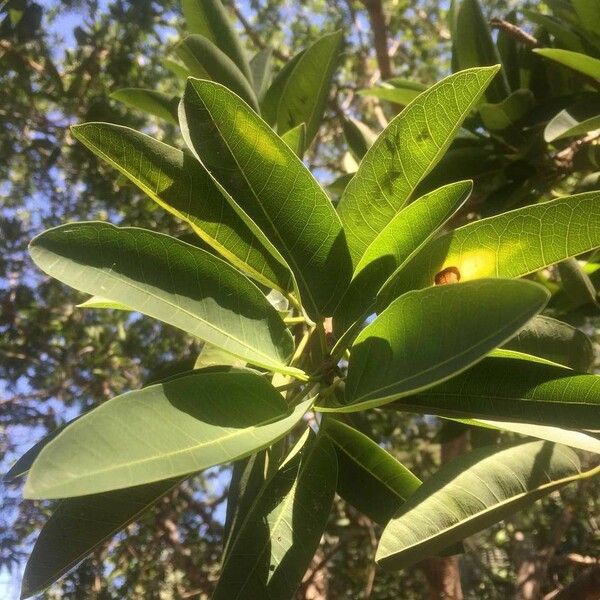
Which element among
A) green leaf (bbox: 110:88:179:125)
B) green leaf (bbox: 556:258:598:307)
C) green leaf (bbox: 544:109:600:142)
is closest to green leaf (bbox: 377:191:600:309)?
green leaf (bbox: 556:258:598:307)

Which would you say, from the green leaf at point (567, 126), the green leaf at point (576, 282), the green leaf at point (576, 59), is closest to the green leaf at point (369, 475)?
the green leaf at point (576, 282)

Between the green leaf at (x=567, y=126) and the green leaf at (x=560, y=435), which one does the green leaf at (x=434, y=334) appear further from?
the green leaf at (x=567, y=126)

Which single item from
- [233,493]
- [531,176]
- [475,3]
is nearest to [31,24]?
[475,3]

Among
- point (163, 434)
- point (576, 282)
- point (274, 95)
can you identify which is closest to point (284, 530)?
point (163, 434)

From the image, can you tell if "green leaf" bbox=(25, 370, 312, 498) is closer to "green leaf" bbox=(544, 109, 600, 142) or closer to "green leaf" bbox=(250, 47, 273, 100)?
"green leaf" bbox=(544, 109, 600, 142)

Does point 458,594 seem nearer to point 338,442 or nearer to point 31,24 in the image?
point 338,442
